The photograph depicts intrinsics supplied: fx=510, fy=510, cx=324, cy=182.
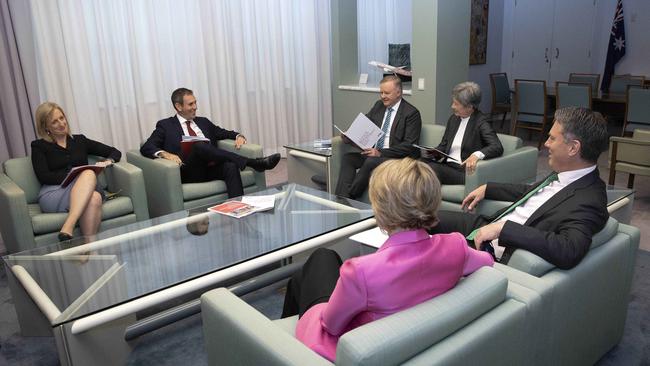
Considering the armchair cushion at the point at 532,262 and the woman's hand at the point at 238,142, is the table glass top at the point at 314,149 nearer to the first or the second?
the woman's hand at the point at 238,142

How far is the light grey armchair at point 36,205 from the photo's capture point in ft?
9.84

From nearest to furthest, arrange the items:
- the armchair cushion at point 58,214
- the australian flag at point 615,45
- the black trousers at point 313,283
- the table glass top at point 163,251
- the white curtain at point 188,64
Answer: the black trousers at point 313,283, the table glass top at point 163,251, the armchair cushion at point 58,214, the white curtain at point 188,64, the australian flag at point 615,45

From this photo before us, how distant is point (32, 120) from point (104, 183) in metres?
0.94

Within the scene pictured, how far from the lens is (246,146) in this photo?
160 inches

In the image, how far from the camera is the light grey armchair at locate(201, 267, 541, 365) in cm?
119

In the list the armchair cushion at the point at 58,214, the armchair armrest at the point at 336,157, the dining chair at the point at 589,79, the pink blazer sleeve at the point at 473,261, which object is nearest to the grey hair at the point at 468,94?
the armchair armrest at the point at 336,157

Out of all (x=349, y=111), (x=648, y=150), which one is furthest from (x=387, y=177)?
(x=349, y=111)

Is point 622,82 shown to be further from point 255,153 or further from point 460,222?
point 460,222

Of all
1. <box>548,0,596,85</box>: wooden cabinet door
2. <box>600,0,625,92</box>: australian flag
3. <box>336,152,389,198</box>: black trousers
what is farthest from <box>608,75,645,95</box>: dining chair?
<box>336,152,389,198</box>: black trousers

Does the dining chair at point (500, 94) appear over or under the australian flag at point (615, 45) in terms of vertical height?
under

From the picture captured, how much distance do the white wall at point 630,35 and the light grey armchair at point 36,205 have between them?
7.65 meters

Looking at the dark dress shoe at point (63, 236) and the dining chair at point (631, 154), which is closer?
the dark dress shoe at point (63, 236)

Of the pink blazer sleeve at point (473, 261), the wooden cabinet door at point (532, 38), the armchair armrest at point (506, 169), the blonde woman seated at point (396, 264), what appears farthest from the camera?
the wooden cabinet door at point (532, 38)

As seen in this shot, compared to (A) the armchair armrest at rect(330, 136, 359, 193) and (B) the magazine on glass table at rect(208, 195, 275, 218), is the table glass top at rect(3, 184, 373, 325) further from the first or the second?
(A) the armchair armrest at rect(330, 136, 359, 193)
